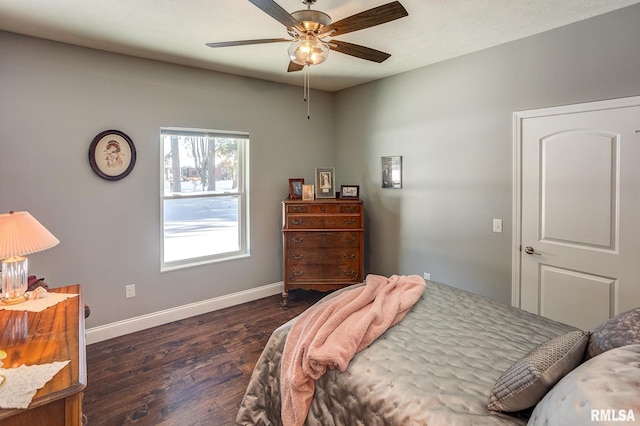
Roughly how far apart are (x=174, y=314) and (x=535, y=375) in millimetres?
3337

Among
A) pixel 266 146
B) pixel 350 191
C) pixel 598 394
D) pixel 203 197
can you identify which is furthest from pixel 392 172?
pixel 598 394

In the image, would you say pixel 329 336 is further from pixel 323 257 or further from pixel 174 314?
pixel 174 314

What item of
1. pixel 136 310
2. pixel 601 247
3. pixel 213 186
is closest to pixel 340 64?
pixel 213 186

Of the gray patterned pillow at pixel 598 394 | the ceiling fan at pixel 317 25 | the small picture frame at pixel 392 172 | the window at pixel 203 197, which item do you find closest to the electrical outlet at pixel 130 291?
the window at pixel 203 197

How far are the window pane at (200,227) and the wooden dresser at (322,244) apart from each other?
0.69 metres

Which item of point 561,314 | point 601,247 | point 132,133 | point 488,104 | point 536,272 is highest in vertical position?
point 488,104

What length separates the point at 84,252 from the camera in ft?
9.71

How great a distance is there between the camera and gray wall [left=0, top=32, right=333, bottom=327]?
2.68m

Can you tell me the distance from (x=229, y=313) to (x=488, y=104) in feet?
11.1

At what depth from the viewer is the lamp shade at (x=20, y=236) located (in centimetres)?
170

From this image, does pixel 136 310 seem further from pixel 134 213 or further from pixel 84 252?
pixel 134 213

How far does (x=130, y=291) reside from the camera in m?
3.23

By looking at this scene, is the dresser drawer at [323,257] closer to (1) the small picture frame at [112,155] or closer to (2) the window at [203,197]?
(2) the window at [203,197]

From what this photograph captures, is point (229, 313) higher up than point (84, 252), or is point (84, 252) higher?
point (84, 252)
